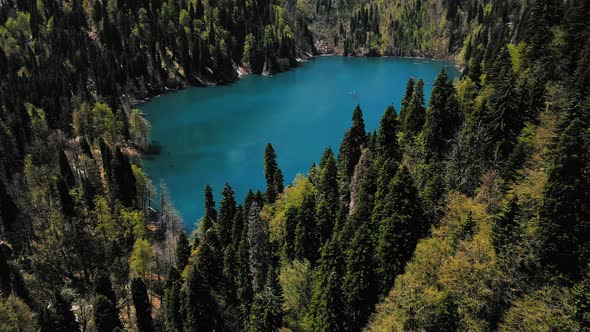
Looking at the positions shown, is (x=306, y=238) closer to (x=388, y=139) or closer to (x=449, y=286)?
(x=388, y=139)

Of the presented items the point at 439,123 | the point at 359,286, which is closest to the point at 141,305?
the point at 359,286

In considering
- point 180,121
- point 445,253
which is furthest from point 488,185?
point 180,121

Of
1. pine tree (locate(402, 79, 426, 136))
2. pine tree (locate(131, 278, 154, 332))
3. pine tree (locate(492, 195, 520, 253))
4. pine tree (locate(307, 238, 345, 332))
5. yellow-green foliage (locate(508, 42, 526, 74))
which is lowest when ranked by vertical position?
pine tree (locate(131, 278, 154, 332))

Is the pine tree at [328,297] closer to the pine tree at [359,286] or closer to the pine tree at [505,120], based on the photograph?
the pine tree at [359,286]

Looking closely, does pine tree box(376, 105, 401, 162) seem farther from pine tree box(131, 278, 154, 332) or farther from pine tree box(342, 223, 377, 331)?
pine tree box(131, 278, 154, 332)

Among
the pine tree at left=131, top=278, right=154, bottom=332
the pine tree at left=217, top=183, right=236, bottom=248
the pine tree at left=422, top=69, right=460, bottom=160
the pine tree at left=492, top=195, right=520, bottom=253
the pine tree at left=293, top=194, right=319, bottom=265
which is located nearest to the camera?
the pine tree at left=492, top=195, right=520, bottom=253

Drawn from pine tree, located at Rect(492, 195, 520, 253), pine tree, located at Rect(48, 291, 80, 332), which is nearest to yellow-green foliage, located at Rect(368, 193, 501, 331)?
pine tree, located at Rect(492, 195, 520, 253)
